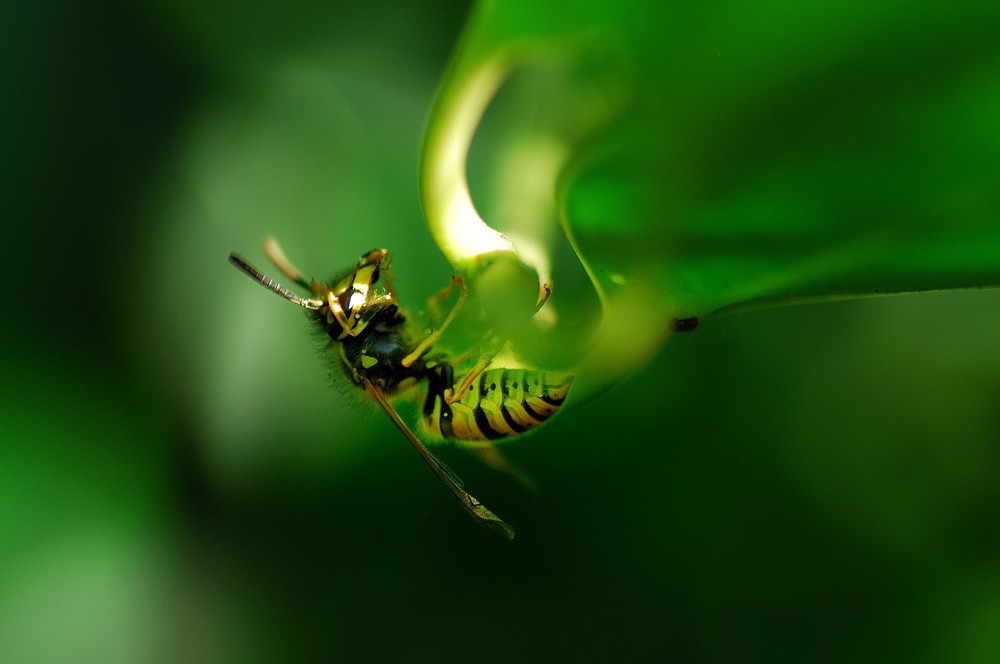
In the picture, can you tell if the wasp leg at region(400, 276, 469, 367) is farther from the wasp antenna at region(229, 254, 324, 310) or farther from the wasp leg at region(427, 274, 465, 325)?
the wasp antenna at region(229, 254, 324, 310)

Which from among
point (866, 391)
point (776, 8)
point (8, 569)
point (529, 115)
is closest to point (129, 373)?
point (8, 569)

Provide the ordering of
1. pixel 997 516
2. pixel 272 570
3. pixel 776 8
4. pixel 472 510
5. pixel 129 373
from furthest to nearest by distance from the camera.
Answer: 1. pixel 129 373
2. pixel 272 570
3. pixel 997 516
4. pixel 472 510
5. pixel 776 8

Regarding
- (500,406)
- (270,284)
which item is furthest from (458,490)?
(270,284)

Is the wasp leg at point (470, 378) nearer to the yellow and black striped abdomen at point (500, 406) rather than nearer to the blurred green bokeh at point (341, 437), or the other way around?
the yellow and black striped abdomen at point (500, 406)

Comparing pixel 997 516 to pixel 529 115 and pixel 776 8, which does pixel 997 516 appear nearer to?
pixel 529 115

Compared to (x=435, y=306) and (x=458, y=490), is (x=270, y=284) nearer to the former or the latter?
(x=435, y=306)

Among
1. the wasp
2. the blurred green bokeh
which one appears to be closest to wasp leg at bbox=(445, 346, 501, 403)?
the wasp
